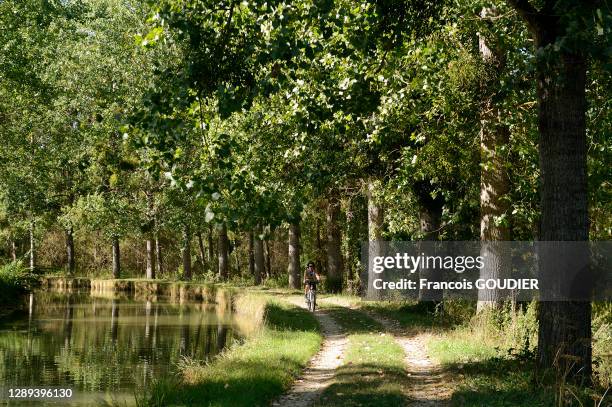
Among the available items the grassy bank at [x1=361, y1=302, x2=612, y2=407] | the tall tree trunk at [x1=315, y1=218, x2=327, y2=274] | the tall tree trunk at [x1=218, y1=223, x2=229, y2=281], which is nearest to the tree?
the grassy bank at [x1=361, y1=302, x2=612, y2=407]

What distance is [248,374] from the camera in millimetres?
11805

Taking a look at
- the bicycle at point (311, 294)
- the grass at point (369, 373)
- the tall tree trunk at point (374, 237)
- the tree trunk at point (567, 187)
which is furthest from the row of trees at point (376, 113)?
the bicycle at point (311, 294)

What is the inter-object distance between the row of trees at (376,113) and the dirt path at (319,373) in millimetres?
3218

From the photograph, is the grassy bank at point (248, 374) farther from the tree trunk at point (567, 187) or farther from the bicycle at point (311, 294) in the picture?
the bicycle at point (311, 294)

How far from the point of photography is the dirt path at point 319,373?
10.7 m

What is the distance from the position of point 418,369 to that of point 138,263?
56886mm

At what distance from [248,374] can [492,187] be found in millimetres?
8514

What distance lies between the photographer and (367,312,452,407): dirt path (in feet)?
33.8

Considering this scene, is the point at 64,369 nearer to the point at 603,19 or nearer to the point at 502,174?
the point at 502,174

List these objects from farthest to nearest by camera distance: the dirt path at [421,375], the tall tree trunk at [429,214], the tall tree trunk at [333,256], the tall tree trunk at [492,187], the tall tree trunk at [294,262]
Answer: the tall tree trunk at [294,262] → the tall tree trunk at [333,256] → the tall tree trunk at [429,214] → the tall tree trunk at [492,187] → the dirt path at [421,375]

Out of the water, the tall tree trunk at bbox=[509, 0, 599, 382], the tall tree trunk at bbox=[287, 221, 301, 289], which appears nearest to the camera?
the tall tree trunk at bbox=[509, 0, 599, 382]

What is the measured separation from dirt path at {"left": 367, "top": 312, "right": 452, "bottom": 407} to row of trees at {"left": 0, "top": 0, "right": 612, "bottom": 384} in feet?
5.97

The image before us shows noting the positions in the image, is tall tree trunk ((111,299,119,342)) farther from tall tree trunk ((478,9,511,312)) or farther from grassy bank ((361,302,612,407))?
tall tree trunk ((478,9,511,312))

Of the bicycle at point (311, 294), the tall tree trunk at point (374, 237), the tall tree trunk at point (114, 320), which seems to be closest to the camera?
the tall tree trunk at point (114, 320)
